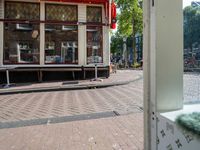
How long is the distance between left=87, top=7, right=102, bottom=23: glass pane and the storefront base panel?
2.57m

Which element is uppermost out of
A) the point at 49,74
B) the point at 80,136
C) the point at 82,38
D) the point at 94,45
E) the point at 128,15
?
the point at 128,15

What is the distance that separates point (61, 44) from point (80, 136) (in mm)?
10051

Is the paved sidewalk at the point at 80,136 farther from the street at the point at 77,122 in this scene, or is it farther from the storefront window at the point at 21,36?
the storefront window at the point at 21,36

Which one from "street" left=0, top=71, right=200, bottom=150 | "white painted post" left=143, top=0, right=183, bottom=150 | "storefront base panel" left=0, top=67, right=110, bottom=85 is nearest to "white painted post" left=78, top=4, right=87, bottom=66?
"storefront base panel" left=0, top=67, right=110, bottom=85

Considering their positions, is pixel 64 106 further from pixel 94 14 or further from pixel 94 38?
pixel 94 14

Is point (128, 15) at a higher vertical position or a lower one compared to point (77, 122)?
higher

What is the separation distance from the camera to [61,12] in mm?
14031

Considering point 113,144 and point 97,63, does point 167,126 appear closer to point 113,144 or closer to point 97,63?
point 113,144

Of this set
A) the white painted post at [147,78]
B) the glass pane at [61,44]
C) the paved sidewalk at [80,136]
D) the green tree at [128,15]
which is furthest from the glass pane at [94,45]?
the green tree at [128,15]

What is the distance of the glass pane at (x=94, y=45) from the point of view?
1433 cm

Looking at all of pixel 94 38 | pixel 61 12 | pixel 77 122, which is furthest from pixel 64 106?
pixel 61 12

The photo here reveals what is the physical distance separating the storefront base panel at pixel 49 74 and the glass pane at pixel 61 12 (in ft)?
8.48

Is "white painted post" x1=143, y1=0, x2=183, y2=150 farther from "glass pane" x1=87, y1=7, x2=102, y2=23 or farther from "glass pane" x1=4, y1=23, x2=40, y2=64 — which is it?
"glass pane" x1=87, y1=7, x2=102, y2=23

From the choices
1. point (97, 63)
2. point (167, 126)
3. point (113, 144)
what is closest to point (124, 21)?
point (97, 63)
